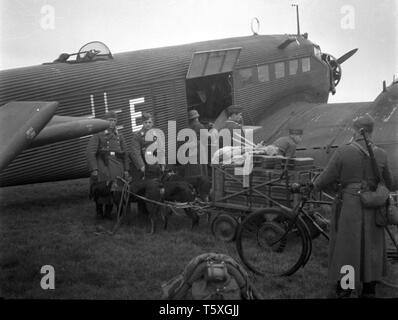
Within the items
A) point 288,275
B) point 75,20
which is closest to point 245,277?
point 288,275

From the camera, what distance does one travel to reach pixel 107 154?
26.8ft

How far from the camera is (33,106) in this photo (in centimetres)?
499

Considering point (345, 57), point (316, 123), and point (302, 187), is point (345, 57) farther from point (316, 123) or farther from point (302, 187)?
point (302, 187)

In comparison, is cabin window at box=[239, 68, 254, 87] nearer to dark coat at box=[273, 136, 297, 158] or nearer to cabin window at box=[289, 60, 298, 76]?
cabin window at box=[289, 60, 298, 76]

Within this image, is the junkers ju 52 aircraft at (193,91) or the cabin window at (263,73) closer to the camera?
the junkers ju 52 aircraft at (193,91)

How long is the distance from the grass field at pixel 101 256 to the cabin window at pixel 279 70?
16.9ft

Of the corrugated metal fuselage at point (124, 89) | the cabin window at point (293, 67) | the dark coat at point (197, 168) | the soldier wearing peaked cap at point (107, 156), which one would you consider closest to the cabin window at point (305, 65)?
the cabin window at point (293, 67)

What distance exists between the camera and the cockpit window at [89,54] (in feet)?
30.0

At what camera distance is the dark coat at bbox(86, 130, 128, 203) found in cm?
805

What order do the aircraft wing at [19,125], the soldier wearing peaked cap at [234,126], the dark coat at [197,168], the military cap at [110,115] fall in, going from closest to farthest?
the aircraft wing at [19,125], the military cap at [110,115], the soldier wearing peaked cap at [234,126], the dark coat at [197,168]

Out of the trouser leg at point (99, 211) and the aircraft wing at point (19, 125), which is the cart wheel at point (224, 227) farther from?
the aircraft wing at point (19, 125)

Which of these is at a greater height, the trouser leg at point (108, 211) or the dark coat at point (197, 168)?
the dark coat at point (197, 168)

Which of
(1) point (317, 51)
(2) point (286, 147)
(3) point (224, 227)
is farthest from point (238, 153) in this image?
(1) point (317, 51)
